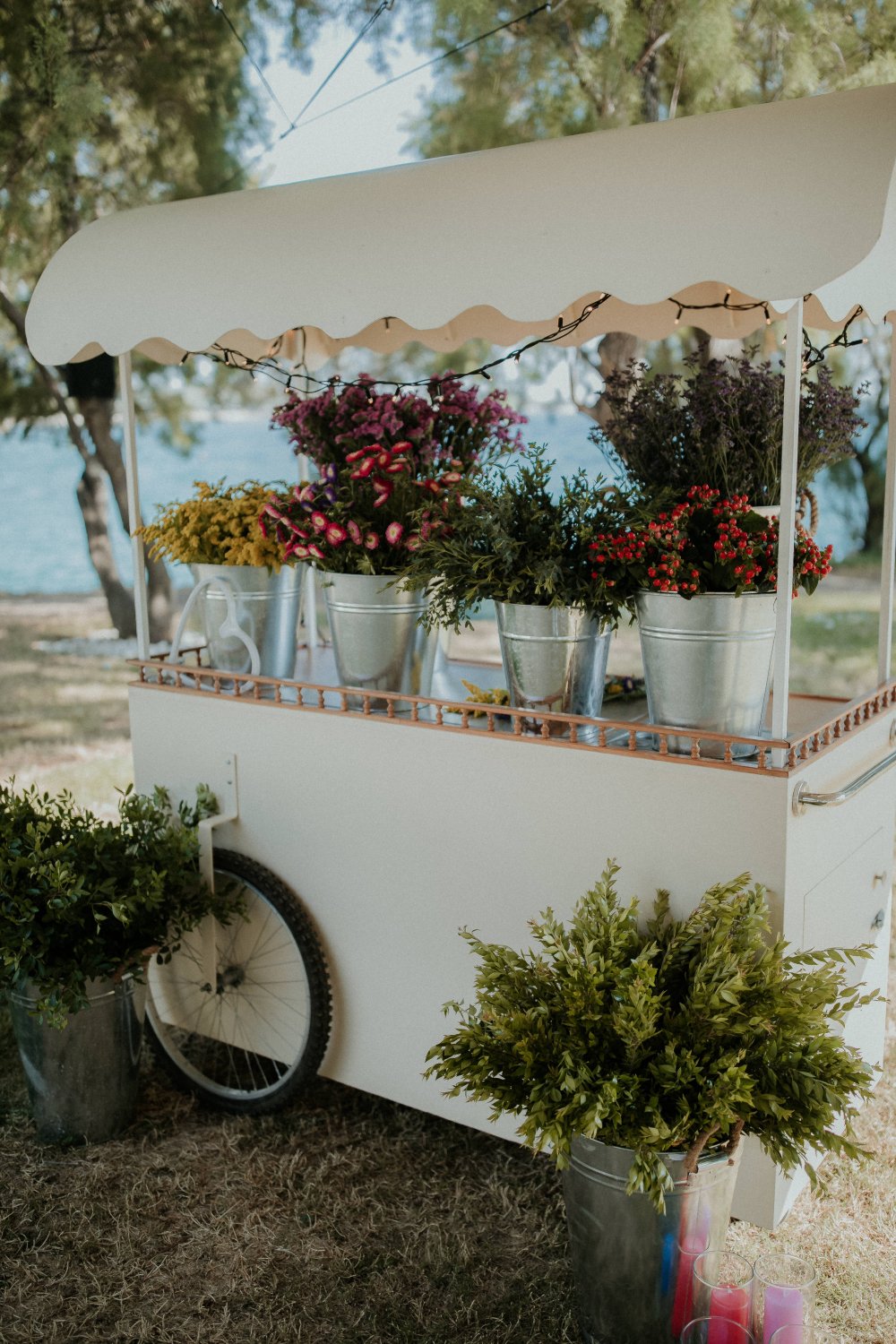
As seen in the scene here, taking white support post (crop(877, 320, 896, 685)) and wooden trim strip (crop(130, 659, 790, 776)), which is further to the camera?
white support post (crop(877, 320, 896, 685))

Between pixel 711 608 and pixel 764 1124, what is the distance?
1.02m

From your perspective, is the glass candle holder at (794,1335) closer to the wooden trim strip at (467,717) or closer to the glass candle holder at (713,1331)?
the glass candle holder at (713,1331)

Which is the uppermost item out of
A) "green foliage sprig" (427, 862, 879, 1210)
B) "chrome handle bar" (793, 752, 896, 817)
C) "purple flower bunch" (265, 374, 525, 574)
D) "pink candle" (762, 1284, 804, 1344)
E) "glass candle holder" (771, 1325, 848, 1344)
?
"purple flower bunch" (265, 374, 525, 574)

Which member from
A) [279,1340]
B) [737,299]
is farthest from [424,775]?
[737,299]

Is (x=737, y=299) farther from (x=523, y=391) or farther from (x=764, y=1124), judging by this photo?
(x=523, y=391)

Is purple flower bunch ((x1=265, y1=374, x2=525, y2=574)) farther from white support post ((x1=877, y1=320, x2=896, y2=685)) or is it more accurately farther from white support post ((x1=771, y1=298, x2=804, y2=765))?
white support post ((x1=877, y1=320, x2=896, y2=685))

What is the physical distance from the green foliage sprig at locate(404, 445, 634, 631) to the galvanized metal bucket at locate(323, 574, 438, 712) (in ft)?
0.85

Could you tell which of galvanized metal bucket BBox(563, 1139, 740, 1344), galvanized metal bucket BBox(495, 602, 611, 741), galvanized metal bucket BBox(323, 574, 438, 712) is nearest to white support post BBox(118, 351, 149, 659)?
galvanized metal bucket BBox(323, 574, 438, 712)

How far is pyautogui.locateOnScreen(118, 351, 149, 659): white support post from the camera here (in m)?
3.27

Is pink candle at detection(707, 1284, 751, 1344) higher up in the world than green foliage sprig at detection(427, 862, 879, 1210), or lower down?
lower down

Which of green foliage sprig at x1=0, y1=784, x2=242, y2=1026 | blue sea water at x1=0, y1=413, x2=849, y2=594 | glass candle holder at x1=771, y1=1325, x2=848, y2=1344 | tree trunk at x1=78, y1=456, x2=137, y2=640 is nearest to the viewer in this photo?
glass candle holder at x1=771, y1=1325, x2=848, y2=1344

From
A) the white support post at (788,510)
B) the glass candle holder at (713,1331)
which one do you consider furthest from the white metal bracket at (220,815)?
the glass candle holder at (713,1331)

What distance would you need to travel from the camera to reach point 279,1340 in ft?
7.93

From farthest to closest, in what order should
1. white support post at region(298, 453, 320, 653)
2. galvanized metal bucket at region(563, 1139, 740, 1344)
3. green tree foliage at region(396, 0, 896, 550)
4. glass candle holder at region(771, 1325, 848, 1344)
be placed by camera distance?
green tree foliage at region(396, 0, 896, 550)
white support post at region(298, 453, 320, 653)
galvanized metal bucket at region(563, 1139, 740, 1344)
glass candle holder at region(771, 1325, 848, 1344)
